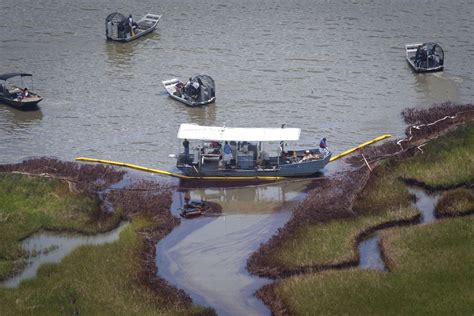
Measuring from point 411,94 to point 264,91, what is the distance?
10479 mm

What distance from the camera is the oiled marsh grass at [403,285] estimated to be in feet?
98.9

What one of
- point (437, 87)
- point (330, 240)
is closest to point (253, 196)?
point (330, 240)

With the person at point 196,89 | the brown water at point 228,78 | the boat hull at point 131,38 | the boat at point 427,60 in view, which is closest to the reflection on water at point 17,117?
the brown water at point 228,78

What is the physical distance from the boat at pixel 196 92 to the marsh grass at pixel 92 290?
19.6m

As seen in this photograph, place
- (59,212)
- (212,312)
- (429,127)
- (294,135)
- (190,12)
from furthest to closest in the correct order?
(190,12) → (429,127) → (294,135) → (59,212) → (212,312)

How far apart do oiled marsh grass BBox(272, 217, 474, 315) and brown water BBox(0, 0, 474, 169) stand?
1427 centimetres

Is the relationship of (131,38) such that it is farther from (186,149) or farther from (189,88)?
(186,149)

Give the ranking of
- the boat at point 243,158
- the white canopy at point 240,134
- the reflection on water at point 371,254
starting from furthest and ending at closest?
1. the boat at point 243,158
2. the white canopy at point 240,134
3. the reflection on water at point 371,254

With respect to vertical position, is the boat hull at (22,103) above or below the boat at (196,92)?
below

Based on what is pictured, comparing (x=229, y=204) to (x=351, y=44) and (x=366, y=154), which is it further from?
(x=351, y=44)

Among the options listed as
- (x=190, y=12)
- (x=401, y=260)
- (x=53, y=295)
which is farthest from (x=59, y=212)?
(x=190, y=12)

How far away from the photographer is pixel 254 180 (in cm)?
4266

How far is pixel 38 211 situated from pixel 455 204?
20.4 meters

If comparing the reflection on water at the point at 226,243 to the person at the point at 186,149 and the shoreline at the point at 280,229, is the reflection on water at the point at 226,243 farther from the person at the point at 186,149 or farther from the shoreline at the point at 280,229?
the person at the point at 186,149
